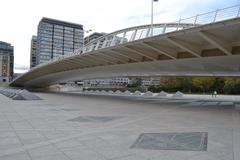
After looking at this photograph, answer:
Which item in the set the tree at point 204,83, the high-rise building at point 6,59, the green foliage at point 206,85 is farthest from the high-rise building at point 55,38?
the high-rise building at point 6,59

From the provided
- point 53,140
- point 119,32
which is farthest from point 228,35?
point 53,140

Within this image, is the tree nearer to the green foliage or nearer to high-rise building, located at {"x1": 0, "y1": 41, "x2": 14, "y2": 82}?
the green foliage

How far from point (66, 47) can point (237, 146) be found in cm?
7703

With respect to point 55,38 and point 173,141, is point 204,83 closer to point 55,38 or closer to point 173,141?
point 55,38

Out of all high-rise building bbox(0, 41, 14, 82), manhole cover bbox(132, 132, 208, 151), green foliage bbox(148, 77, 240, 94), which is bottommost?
manhole cover bbox(132, 132, 208, 151)

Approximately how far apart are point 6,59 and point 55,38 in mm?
65570

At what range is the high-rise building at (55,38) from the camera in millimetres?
76750

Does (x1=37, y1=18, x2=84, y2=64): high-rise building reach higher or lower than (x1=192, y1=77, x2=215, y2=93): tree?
higher

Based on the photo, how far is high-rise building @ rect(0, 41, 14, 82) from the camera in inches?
5177

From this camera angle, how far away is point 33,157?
6.04 metres

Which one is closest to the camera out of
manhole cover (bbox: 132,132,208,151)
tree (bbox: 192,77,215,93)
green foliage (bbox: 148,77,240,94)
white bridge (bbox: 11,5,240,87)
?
manhole cover (bbox: 132,132,208,151)

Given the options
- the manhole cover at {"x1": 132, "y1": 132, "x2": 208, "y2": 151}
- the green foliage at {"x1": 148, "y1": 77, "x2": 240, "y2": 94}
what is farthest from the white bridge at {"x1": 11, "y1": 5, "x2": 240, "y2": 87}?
the green foliage at {"x1": 148, "y1": 77, "x2": 240, "y2": 94}

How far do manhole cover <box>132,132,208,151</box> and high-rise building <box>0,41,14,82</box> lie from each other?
417ft

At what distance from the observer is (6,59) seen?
433ft
